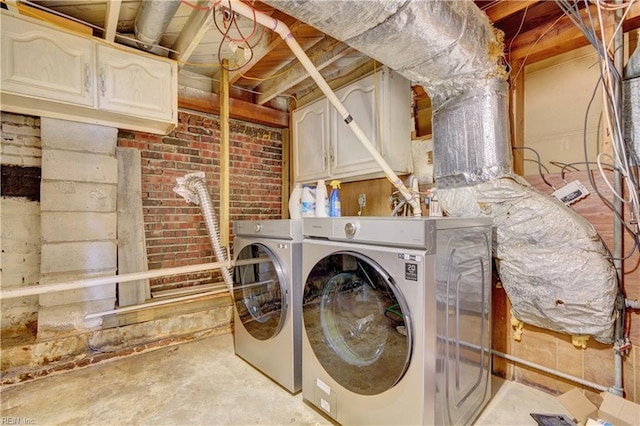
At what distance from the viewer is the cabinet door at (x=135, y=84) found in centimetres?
211

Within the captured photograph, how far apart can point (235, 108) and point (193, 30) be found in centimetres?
101

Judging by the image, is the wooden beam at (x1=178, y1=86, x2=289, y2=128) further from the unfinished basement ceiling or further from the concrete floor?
the concrete floor

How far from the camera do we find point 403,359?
1.23m

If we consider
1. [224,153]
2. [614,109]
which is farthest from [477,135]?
[224,153]

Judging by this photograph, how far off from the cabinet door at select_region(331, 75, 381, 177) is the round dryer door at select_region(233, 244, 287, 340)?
1005 millimetres

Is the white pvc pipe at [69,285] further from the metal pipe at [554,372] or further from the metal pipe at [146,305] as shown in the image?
the metal pipe at [554,372]

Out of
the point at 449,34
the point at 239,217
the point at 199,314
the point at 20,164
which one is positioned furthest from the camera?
the point at 239,217

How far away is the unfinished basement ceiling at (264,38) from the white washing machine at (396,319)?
119 centimetres

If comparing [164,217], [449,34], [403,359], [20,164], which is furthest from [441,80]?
[20,164]

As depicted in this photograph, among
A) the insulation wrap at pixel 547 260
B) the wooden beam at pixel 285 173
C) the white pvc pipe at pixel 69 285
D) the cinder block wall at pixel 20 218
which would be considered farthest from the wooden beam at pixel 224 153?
the insulation wrap at pixel 547 260

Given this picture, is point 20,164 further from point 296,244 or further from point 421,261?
point 421,261

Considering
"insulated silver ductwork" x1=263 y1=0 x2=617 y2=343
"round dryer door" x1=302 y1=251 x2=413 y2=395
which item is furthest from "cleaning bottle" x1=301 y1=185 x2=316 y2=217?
"insulated silver ductwork" x1=263 y1=0 x2=617 y2=343

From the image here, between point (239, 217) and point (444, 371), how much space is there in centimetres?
253

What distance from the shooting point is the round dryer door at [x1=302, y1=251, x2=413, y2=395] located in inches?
50.2
